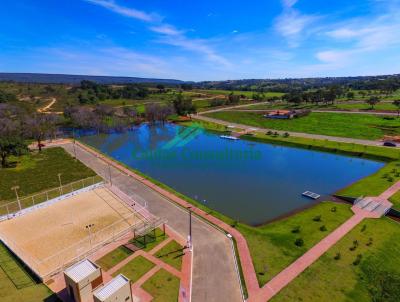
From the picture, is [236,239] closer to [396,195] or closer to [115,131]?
[396,195]

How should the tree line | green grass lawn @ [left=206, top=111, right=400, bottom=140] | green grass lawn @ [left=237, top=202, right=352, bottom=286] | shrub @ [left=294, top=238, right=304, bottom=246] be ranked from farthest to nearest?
green grass lawn @ [left=206, top=111, right=400, bottom=140], the tree line, shrub @ [left=294, top=238, right=304, bottom=246], green grass lawn @ [left=237, top=202, right=352, bottom=286]

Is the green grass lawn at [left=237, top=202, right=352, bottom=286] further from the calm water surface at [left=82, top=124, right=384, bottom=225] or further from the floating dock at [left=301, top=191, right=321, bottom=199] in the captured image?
the floating dock at [left=301, top=191, right=321, bottom=199]

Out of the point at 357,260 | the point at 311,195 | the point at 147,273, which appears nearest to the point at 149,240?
the point at 147,273

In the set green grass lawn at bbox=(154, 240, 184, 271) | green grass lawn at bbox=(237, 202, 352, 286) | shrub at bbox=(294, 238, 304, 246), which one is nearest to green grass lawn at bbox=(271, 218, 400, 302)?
green grass lawn at bbox=(237, 202, 352, 286)

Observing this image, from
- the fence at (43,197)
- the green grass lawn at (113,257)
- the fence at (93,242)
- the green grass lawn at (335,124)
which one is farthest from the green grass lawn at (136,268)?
the green grass lawn at (335,124)

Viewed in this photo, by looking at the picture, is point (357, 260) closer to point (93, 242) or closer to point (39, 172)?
point (93, 242)

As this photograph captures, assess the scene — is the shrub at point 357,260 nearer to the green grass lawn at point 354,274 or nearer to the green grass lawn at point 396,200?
the green grass lawn at point 354,274

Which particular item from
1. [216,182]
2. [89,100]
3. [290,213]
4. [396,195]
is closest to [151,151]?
[216,182]
